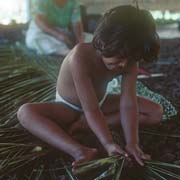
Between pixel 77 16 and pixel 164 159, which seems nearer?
pixel 164 159

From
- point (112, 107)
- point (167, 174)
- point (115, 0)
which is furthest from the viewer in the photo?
point (115, 0)

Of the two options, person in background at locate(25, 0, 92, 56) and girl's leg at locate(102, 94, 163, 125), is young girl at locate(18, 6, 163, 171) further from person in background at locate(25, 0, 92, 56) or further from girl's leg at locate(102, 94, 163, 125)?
person in background at locate(25, 0, 92, 56)

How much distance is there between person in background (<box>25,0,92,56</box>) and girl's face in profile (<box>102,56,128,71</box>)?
148 cm

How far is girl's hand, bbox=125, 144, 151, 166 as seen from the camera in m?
1.48

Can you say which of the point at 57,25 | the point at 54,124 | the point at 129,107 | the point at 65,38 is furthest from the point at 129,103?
the point at 57,25

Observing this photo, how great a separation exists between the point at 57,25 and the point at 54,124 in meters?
1.58

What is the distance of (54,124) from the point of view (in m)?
1.66

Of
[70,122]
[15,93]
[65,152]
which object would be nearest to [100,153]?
[65,152]

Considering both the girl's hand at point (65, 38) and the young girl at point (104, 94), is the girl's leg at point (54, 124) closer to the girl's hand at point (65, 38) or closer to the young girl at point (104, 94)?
the young girl at point (104, 94)

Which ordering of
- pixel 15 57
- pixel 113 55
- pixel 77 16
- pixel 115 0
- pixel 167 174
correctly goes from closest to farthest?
pixel 167 174, pixel 113 55, pixel 15 57, pixel 77 16, pixel 115 0

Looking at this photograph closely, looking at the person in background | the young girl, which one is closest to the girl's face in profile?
the young girl

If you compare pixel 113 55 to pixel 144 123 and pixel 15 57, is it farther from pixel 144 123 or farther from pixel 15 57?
pixel 15 57

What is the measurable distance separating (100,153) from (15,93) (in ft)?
2.11

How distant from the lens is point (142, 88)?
7.68 ft
